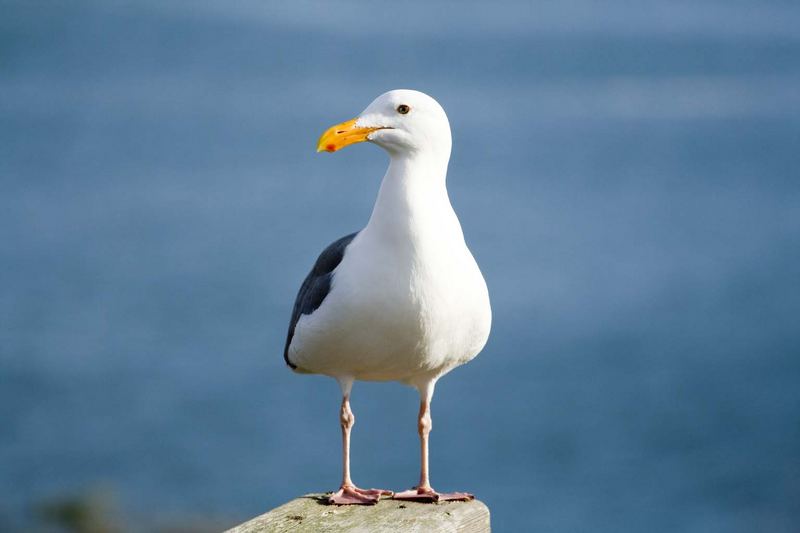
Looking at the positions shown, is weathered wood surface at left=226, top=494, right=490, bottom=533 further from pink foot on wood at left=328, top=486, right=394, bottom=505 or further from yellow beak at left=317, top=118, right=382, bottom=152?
yellow beak at left=317, top=118, right=382, bottom=152

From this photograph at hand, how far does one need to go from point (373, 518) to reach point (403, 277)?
962 millimetres

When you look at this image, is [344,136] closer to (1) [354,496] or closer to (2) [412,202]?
(2) [412,202]

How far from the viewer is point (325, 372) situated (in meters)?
5.26

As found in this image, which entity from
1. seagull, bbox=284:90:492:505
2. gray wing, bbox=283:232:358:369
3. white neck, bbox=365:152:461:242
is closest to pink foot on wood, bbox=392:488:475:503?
seagull, bbox=284:90:492:505

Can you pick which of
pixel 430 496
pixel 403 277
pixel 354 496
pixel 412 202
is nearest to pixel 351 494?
pixel 354 496

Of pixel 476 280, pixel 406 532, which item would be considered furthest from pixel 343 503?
pixel 476 280

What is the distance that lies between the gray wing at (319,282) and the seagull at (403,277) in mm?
79

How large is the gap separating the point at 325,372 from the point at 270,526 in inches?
45.6

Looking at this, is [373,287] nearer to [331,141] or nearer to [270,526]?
[331,141]

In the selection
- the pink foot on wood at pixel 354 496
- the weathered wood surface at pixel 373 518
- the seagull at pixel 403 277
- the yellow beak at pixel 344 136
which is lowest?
the weathered wood surface at pixel 373 518

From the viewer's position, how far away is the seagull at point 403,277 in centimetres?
473

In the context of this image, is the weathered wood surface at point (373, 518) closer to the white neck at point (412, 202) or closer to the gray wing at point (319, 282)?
the gray wing at point (319, 282)

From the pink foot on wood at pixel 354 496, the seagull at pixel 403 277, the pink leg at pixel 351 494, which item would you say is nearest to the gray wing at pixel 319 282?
the seagull at pixel 403 277

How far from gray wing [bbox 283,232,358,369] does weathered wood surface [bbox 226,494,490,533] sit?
0.88 meters
